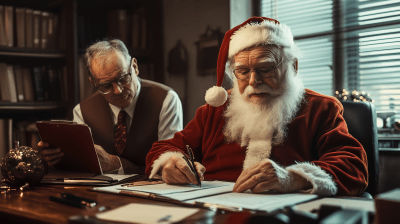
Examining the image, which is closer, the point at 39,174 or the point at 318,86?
the point at 39,174

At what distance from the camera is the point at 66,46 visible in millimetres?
2742

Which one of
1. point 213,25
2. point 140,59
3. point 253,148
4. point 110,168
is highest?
point 213,25

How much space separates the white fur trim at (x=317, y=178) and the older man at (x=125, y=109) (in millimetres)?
1102

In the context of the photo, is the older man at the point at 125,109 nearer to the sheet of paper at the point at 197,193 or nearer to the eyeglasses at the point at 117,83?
the eyeglasses at the point at 117,83

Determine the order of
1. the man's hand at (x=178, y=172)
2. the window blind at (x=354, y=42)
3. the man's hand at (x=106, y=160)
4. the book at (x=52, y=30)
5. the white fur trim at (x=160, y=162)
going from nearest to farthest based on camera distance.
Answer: the man's hand at (x=178, y=172) → the white fur trim at (x=160, y=162) → the man's hand at (x=106, y=160) → the window blind at (x=354, y=42) → the book at (x=52, y=30)

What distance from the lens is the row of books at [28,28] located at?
2545 millimetres

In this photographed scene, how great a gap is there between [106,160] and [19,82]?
1.29 m

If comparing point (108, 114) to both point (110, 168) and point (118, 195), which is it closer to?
point (110, 168)

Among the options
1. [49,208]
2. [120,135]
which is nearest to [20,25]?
[120,135]

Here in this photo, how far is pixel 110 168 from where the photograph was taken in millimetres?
1854

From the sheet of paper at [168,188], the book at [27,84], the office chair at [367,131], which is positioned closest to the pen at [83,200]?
the sheet of paper at [168,188]

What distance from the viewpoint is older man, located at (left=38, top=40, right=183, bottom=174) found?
2.03 meters

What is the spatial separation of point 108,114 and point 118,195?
1.16 metres

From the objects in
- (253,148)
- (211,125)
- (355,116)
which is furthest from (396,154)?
(211,125)
